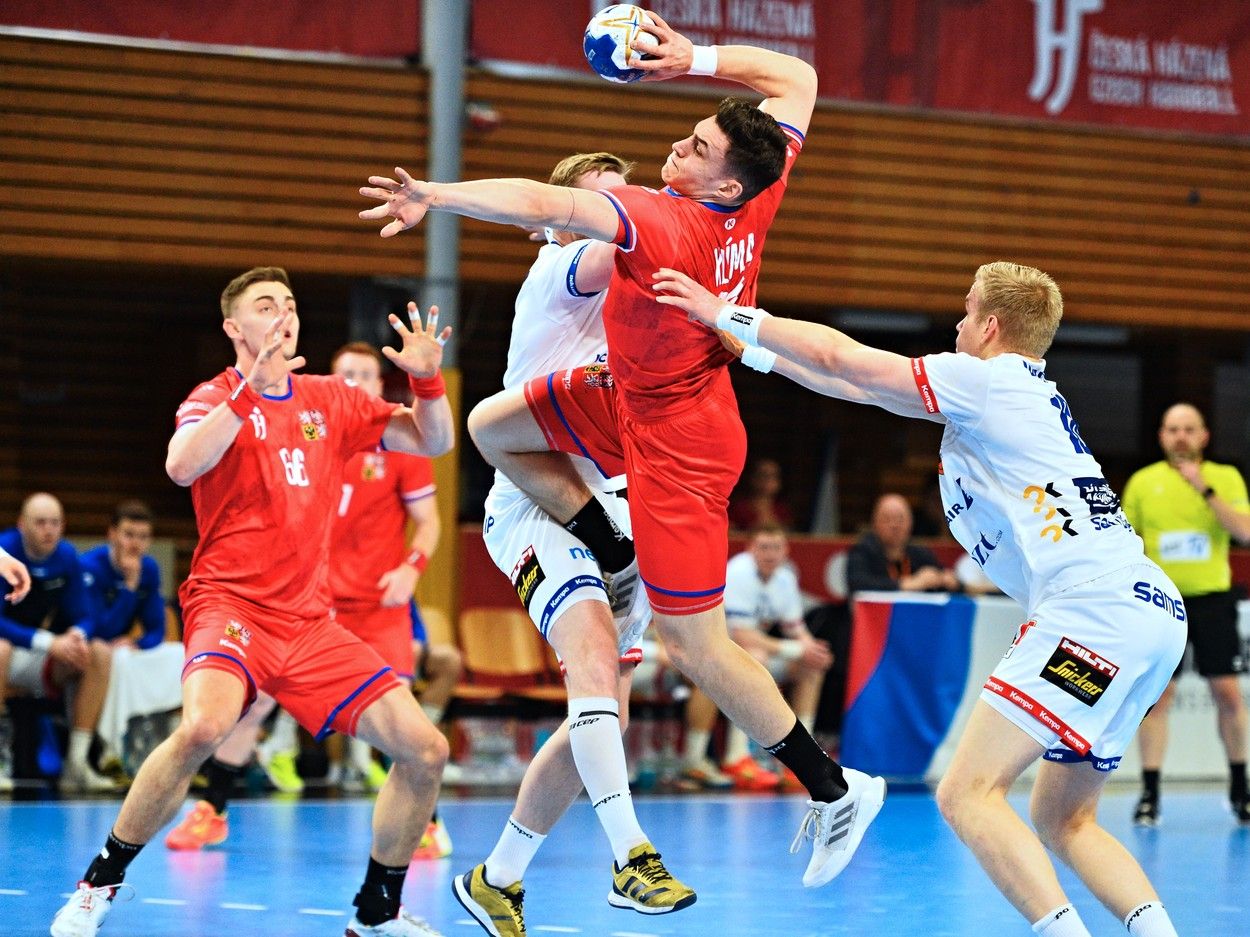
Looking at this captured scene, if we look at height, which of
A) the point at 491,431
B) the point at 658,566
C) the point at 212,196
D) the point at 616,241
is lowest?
the point at 658,566

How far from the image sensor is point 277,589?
571cm

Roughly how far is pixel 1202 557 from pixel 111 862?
21.6 feet

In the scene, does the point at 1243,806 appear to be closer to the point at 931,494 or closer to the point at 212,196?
the point at 931,494

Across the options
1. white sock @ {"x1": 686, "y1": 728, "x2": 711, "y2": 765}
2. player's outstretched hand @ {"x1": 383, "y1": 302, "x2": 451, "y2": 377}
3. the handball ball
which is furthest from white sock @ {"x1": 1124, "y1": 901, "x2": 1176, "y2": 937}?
white sock @ {"x1": 686, "y1": 728, "x2": 711, "y2": 765}

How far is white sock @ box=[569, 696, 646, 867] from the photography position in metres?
5.05

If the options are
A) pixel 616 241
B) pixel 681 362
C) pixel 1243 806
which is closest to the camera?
pixel 616 241

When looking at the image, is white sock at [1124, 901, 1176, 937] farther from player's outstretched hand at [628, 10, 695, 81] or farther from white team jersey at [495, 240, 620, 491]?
player's outstretched hand at [628, 10, 695, 81]

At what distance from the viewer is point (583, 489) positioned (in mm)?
5555

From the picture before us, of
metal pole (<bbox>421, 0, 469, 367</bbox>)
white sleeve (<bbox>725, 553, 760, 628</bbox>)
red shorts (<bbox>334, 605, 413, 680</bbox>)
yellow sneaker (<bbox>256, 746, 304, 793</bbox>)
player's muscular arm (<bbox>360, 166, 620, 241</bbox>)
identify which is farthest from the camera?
metal pole (<bbox>421, 0, 469, 367</bbox>)

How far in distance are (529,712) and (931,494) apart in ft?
16.0

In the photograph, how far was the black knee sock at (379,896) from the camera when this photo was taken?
18.2ft

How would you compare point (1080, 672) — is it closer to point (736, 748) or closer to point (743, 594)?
point (743, 594)

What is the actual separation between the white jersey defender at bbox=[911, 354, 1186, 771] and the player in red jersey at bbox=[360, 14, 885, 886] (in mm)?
713

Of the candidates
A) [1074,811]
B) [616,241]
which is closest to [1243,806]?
[1074,811]
